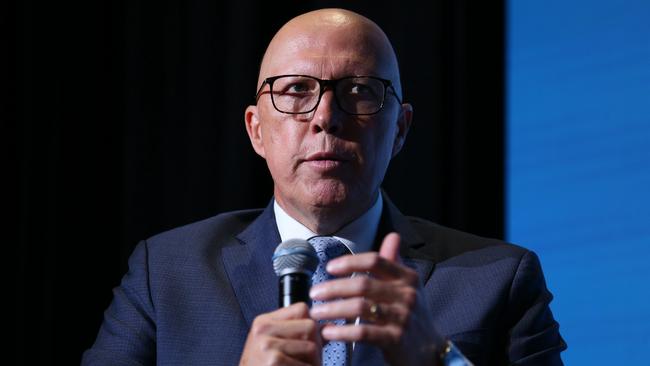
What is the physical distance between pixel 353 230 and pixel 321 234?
0.25 ft

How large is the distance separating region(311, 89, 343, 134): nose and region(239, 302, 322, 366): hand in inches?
23.4

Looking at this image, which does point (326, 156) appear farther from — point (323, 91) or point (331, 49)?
point (331, 49)

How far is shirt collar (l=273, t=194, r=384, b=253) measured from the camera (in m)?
2.10

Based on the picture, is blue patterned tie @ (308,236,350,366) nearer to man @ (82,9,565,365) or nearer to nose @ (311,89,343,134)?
man @ (82,9,565,365)

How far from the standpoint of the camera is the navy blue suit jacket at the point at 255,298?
1.93 meters

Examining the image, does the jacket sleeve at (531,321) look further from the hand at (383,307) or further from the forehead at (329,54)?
the forehead at (329,54)

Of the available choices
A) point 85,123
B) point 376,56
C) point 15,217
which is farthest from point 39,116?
point 376,56

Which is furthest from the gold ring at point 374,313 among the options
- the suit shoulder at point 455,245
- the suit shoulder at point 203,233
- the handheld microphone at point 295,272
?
the suit shoulder at point 203,233

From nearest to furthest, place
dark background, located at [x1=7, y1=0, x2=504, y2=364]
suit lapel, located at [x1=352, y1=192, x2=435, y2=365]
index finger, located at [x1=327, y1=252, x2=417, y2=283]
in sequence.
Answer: index finger, located at [x1=327, y1=252, x2=417, y2=283] → suit lapel, located at [x1=352, y1=192, x2=435, y2=365] → dark background, located at [x1=7, y1=0, x2=504, y2=364]

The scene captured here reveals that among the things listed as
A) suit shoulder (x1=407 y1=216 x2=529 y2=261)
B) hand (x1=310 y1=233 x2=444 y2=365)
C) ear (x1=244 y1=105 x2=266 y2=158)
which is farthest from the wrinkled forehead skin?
hand (x1=310 y1=233 x2=444 y2=365)

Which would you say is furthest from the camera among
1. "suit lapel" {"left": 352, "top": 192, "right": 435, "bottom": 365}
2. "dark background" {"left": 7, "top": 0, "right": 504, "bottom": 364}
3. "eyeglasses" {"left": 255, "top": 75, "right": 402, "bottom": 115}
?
"dark background" {"left": 7, "top": 0, "right": 504, "bottom": 364}

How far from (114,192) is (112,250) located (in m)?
0.19

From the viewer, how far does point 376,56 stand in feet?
6.93

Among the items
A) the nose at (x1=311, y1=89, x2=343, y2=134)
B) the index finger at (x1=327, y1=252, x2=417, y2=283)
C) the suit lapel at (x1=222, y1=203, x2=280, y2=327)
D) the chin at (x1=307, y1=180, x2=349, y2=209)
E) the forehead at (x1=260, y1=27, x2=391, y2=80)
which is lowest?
the suit lapel at (x1=222, y1=203, x2=280, y2=327)
